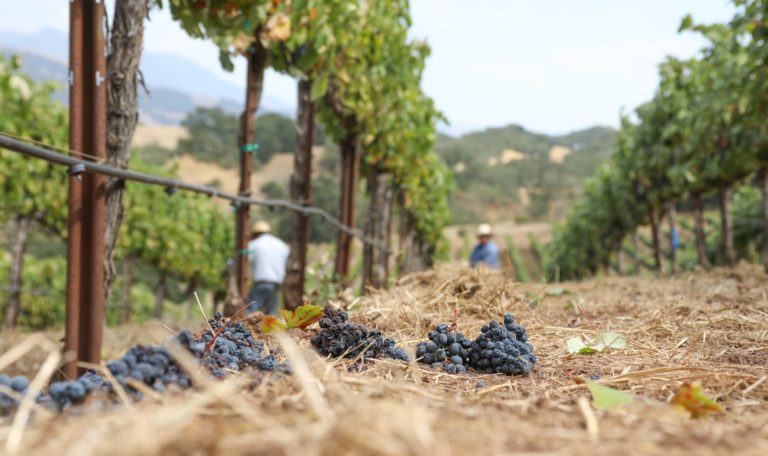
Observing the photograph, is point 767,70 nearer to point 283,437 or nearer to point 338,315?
point 338,315

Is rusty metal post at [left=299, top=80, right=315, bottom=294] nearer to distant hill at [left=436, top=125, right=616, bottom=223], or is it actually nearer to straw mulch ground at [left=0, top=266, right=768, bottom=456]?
straw mulch ground at [left=0, top=266, right=768, bottom=456]

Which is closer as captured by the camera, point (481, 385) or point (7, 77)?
point (481, 385)

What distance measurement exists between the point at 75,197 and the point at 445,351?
1.91 meters

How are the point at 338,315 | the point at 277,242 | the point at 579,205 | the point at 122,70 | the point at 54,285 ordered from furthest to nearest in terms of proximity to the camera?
the point at 579,205
the point at 54,285
the point at 277,242
the point at 122,70
the point at 338,315

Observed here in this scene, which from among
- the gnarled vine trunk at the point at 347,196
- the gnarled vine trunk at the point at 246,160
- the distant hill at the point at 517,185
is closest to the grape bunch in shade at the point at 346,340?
the gnarled vine trunk at the point at 246,160

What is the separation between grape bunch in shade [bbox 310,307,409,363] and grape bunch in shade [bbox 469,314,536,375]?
10.6 inches

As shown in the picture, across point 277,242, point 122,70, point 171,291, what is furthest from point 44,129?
point 171,291

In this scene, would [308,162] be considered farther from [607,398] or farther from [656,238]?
[656,238]

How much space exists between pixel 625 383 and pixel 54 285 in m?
23.0

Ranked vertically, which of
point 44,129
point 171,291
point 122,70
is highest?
point 44,129

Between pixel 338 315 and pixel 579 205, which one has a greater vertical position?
pixel 579 205

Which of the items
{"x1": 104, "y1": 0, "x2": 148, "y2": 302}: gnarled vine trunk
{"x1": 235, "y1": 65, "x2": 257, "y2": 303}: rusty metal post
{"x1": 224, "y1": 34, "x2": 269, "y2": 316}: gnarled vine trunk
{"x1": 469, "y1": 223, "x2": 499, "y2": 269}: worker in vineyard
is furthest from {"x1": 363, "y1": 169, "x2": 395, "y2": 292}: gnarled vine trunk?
{"x1": 104, "y1": 0, "x2": 148, "y2": 302}: gnarled vine trunk

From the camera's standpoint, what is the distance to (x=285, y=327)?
91.4 inches

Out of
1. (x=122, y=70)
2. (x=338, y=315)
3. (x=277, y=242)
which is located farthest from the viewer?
(x=277, y=242)
